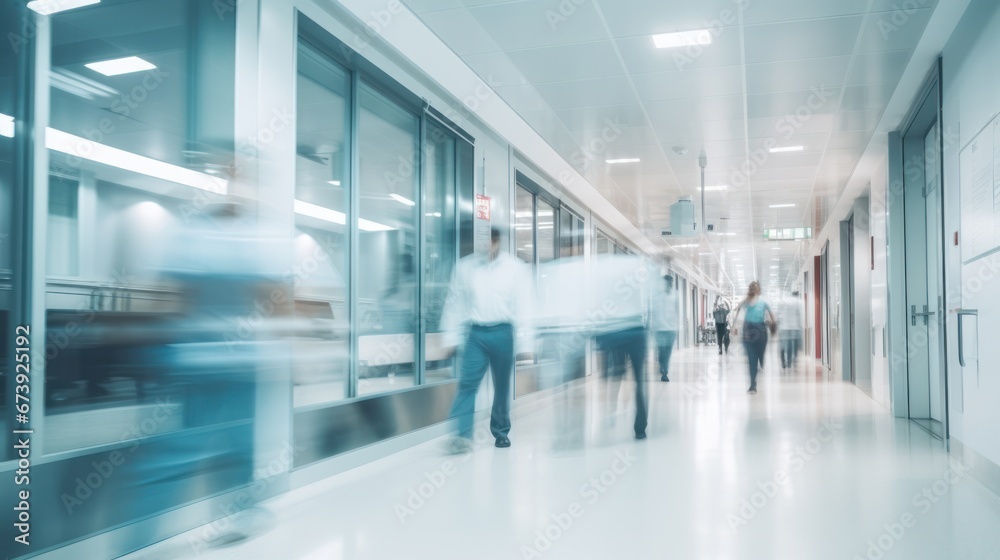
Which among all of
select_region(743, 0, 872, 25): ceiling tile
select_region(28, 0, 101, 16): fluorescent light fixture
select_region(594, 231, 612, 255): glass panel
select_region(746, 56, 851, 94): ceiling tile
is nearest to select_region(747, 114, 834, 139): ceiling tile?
select_region(746, 56, 851, 94): ceiling tile

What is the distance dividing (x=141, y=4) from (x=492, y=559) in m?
3.43

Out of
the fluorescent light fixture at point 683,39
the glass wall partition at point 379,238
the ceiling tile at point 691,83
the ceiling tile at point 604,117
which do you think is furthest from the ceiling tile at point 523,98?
the fluorescent light fixture at point 683,39

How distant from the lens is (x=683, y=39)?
507 centimetres

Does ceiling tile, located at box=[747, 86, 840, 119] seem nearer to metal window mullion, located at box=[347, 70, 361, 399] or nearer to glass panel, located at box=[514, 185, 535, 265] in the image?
glass panel, located at box=[514, 185, 535, 265]

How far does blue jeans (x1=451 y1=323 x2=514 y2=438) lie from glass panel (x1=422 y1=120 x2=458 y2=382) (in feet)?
3.52

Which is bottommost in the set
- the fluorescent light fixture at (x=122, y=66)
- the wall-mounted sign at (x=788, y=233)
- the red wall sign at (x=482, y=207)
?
the red wall sign at (x=482, y=207)

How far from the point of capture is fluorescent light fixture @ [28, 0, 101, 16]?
264 centimetres

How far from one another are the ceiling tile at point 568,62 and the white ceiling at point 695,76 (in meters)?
0.01

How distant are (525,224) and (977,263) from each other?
19.8 ft

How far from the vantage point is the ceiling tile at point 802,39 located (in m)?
4.77

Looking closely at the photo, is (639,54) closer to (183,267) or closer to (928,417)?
(183,267)

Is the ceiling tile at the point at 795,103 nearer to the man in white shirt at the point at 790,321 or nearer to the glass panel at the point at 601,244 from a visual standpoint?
the man in white shirt at the point at 790,321

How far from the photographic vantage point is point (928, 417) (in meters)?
7.08

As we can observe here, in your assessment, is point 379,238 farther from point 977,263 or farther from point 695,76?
point 977,263
